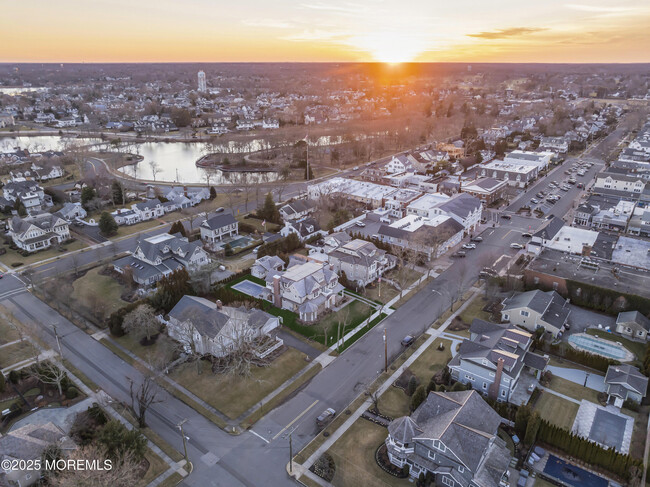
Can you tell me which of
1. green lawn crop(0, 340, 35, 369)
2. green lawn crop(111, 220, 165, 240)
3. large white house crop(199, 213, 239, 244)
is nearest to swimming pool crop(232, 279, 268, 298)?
large white house crop(199, 213, 239, 244)

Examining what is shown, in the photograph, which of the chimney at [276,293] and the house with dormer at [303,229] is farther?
the house with dormer at [303,229]

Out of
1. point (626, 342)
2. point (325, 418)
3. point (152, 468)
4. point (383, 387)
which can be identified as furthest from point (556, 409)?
point (152, 468)

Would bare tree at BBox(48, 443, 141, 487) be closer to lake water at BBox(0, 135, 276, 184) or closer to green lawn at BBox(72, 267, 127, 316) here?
green lawn at BBox(72, 267, 127, 316)

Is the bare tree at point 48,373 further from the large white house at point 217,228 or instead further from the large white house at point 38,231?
the large white house at point 38,231

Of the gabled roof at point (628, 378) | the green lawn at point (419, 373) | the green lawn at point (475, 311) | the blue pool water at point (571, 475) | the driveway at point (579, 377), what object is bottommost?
the driveway at point (579, 377)

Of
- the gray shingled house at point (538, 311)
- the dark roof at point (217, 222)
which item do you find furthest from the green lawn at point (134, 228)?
the gray shingled house at point (538, 311)
